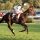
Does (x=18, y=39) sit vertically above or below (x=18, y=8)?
below

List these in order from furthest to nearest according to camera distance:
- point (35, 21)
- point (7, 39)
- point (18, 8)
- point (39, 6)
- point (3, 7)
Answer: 1. point (39, 6)
2. point (3, 7)
3. point (35, 21)
4. point (18, 8)
5. point (7, 39)

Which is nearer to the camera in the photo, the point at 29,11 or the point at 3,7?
the point at 29,11

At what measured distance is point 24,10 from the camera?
12617 millimetres

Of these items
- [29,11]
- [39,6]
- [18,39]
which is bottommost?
[39,6]

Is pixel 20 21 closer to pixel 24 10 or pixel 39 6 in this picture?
pixel 24 10

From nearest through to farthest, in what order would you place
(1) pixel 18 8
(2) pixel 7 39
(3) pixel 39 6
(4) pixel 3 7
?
(2) pixel 7 39 → (1) pixel 18 8 → (4) pixel 3 7 → (3) pixel 39 6

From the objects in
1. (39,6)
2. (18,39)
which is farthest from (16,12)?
(39,6)

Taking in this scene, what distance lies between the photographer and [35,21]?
21.2 meters

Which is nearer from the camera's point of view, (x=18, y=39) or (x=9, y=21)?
(x=18, y=39)

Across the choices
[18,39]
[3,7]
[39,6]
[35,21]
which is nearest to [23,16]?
[18,39]

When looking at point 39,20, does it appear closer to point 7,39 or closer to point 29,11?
point 29,11

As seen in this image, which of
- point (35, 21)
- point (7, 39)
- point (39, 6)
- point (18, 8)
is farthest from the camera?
point (39, 6)

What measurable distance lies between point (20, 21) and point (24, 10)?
0.67m

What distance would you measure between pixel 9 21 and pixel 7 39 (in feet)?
6.53
